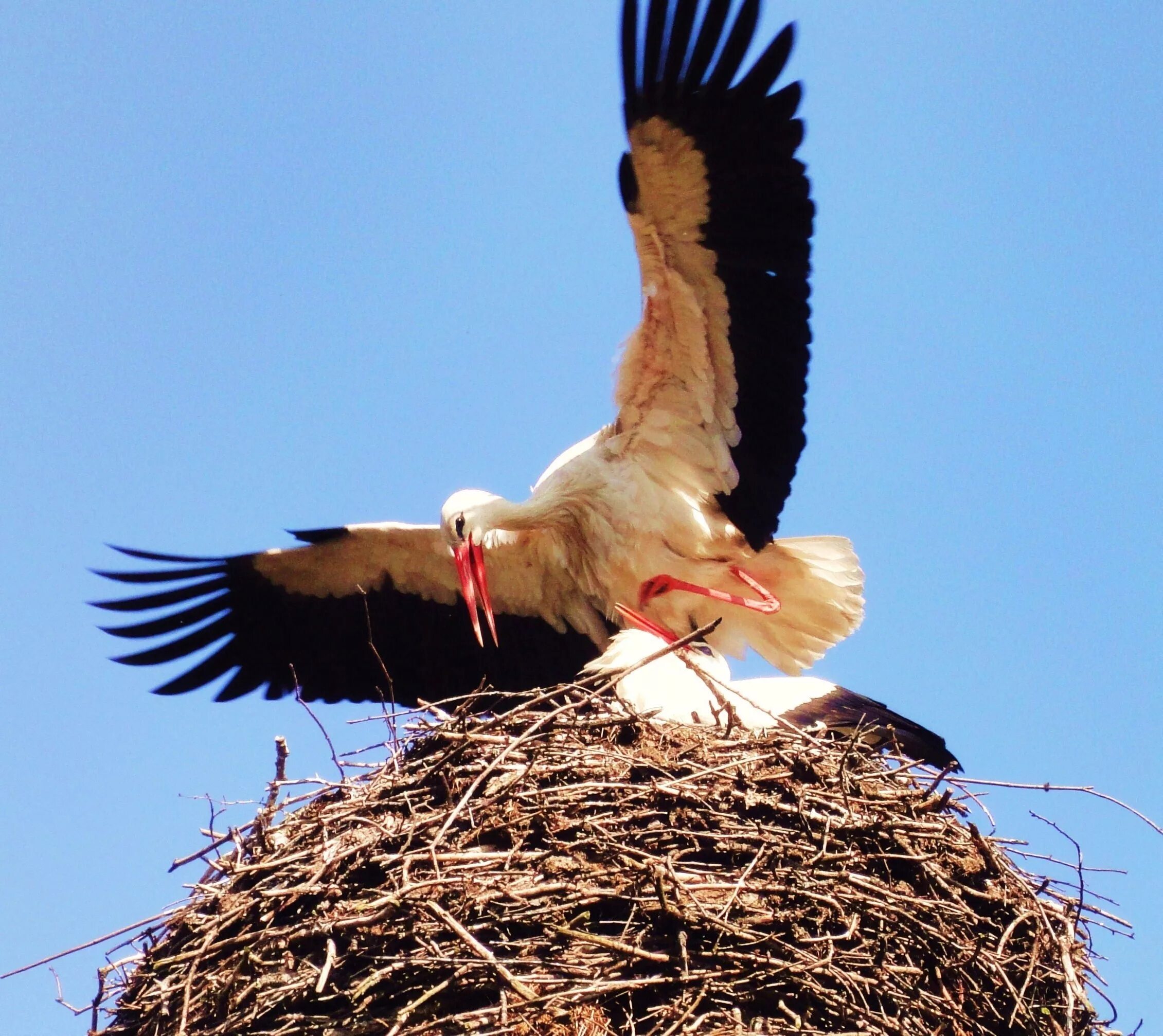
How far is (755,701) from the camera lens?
3.83 metres

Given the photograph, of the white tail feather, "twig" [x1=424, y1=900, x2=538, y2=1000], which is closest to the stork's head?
the white tail feather

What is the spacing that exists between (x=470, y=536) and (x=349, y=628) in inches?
29.1

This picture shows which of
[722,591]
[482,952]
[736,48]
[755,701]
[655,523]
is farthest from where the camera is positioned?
[722,591]

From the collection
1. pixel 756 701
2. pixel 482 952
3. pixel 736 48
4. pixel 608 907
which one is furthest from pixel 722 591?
pixel 482 952

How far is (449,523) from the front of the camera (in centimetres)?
467

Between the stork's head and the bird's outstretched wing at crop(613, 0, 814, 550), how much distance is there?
22.9 inches

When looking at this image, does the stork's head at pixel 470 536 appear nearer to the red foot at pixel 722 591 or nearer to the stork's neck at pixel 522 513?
the stork's neck at pixel 522 513

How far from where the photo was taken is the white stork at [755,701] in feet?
12.2

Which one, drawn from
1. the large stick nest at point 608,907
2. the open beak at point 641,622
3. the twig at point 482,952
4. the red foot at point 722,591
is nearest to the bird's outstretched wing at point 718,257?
the red foot at point 722,591

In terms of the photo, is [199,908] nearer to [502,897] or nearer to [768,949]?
[502,897]

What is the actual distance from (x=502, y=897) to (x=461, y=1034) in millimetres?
279

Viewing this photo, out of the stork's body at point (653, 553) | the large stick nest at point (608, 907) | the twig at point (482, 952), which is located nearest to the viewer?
the twig at point (482, 952)

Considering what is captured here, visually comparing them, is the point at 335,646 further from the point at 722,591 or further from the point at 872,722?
the point at 872,722

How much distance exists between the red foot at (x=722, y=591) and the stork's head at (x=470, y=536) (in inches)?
22.8
